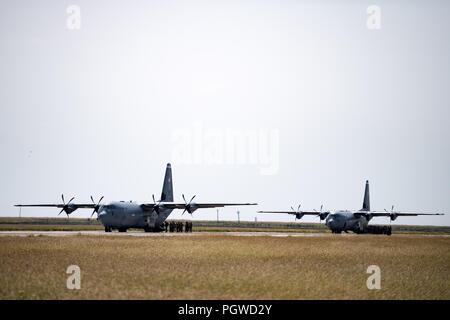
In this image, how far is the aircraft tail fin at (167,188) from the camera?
259 feet

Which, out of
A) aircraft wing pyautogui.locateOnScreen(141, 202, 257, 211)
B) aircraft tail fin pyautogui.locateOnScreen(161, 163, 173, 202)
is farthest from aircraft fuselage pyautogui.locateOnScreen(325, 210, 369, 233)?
aircraft tail fin pyautogui.locateOnScreen(161, 163, 173, 202)

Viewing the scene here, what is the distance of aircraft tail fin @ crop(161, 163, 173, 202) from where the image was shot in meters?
78.8

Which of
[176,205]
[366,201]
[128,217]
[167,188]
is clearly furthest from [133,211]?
[366,201]

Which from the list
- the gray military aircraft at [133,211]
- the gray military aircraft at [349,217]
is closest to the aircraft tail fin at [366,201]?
the gray military aircraft at [349,217]

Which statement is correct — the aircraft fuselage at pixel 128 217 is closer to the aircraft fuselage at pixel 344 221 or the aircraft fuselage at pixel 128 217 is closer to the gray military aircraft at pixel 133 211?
the gray military aircraft at pixel 133 211

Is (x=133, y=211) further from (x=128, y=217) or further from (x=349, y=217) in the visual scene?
(x=349, y=217)

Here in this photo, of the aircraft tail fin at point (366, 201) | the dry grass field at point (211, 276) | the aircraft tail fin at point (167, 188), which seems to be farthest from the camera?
the aircraft tail fin at point (366, 201)

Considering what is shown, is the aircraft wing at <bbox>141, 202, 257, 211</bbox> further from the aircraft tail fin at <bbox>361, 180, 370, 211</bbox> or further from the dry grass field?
the dry grass field

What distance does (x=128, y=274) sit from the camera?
20078 mm
